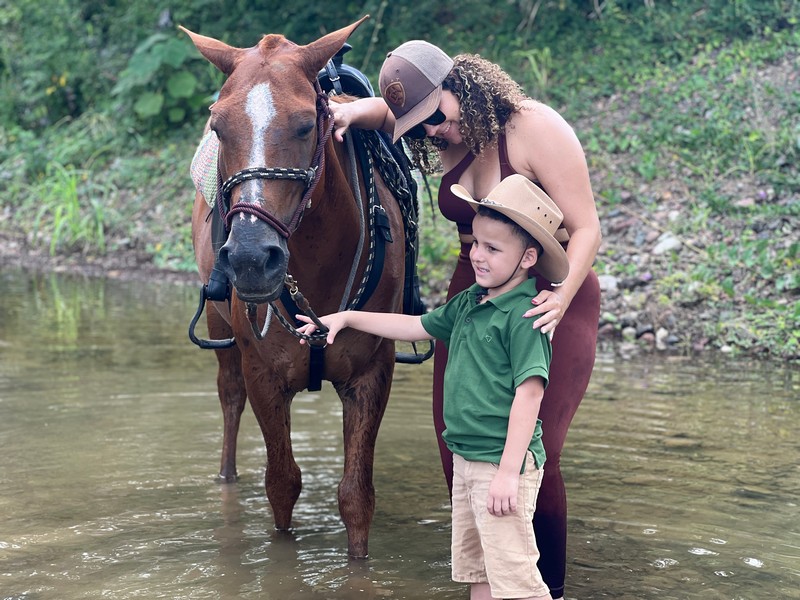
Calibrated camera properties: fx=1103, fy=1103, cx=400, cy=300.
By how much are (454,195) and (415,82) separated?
418mm

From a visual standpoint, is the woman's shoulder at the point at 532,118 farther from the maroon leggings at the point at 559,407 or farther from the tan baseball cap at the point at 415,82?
the maroon leggings at the point at 559,407

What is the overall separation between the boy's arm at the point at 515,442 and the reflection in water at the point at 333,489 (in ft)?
3.79

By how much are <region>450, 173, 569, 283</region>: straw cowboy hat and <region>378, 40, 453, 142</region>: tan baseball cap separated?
1.13 feet

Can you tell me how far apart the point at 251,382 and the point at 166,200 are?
10.2 meters

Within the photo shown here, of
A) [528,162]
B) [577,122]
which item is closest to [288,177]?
[528,162]

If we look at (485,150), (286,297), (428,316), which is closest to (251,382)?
(286,297)

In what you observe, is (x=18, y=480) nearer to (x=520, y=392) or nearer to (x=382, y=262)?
(x=382, y=262)

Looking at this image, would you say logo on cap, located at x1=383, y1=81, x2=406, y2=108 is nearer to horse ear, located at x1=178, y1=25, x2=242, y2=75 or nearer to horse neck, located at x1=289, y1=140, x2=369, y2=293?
horse neck, located at x1=289, y1=140, x2=369, y2=293

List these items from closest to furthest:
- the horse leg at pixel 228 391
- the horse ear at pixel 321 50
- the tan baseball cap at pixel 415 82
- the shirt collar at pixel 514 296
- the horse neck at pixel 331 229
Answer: the shirt collar at pixel 514 296
the tan baseball cap at pixel 415 82
the horse ear at pixel 321 50
the horse neck at pixel 331 229
the horse leg at pixel 228 391

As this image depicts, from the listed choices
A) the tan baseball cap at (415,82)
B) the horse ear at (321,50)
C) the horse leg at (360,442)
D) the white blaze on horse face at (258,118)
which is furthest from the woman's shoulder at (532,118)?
the horse leg at (360,442)

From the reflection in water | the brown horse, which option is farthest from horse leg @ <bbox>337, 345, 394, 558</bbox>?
the reflection in water

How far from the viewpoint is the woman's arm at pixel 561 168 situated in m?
3.64

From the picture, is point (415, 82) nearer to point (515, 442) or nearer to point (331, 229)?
point (331, 229)

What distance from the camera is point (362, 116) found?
4336 mm
